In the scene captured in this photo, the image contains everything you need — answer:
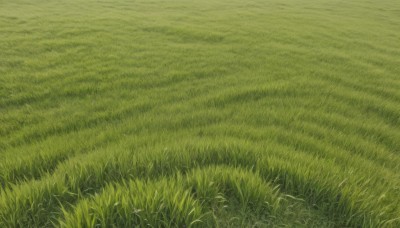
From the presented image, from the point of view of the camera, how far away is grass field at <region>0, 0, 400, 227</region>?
1.80 metres

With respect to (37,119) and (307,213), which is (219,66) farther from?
(307,213)

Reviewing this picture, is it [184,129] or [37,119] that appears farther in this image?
[37,119]

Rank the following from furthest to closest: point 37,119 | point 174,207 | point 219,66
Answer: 1. point 219,66
2. point 37,119
3. point 174,207

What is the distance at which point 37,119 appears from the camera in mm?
3697

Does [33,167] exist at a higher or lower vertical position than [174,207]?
lower

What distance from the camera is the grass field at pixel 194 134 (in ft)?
5.90

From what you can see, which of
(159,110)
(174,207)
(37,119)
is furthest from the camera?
(159,110)

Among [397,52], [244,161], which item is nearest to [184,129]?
[244,161]

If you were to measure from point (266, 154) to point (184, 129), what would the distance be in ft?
4.04

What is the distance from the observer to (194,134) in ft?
10.4

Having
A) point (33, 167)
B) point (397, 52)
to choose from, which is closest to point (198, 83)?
point (33, 167)

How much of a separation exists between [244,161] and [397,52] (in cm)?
1008

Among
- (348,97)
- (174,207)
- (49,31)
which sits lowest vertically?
(348,97)

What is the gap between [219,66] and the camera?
6.25 metres
